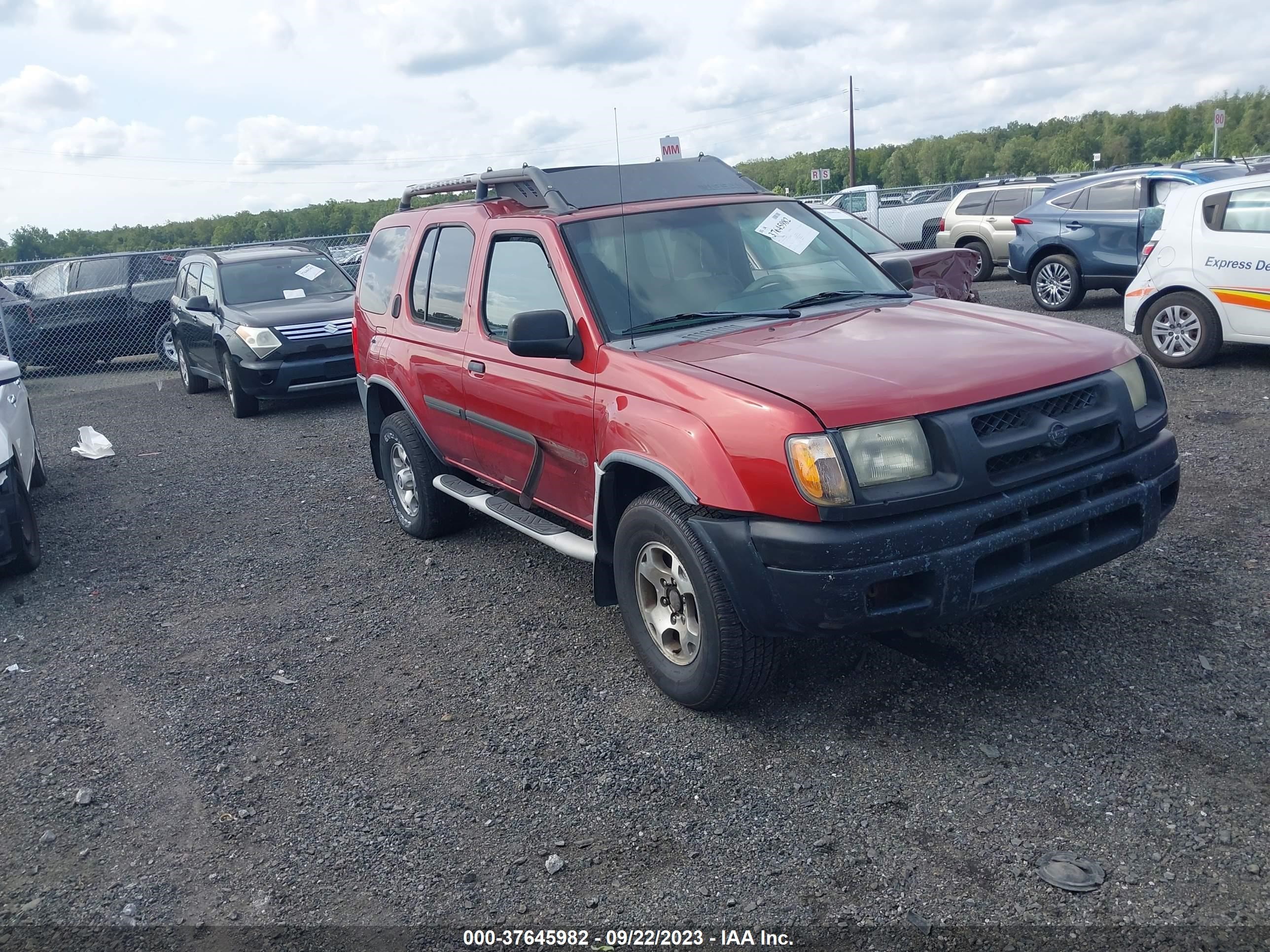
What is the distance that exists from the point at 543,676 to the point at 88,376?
14.9 metres

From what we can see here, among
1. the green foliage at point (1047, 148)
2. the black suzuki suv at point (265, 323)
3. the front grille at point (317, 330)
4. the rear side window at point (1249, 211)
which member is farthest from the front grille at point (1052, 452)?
the green foliage at point (1047, 148)

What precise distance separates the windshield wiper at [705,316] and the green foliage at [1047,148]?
62204 millimetres

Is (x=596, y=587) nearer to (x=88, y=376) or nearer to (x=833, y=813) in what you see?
(x=833, y=813)

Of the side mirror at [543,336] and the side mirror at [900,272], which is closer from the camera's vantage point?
the side mirror at [543,336]

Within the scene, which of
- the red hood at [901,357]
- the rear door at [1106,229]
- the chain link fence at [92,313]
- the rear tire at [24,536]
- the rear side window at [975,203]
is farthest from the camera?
the rear side window at [975,203]

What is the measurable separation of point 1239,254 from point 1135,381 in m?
5.60

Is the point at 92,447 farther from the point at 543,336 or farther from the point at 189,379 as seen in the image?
the point at 543,336

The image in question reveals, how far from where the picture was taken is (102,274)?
643 inches

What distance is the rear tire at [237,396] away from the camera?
11359mm

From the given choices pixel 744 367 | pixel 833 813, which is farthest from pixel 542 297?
pixel 833 813

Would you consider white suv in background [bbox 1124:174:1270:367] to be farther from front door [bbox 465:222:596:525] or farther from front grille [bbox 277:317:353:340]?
front grille [bbox 277:317:353:340]

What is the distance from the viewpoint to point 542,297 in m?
4.66

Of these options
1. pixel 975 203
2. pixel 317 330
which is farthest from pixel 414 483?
pixel 975 203

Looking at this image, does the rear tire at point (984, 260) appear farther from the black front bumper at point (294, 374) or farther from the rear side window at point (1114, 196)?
the black front bumper at point (294, 374)
